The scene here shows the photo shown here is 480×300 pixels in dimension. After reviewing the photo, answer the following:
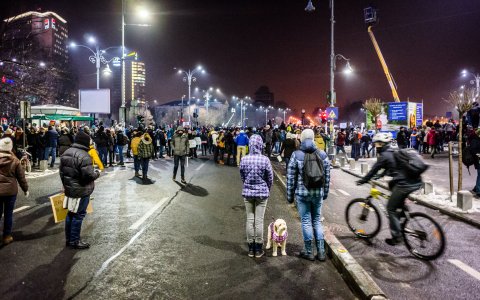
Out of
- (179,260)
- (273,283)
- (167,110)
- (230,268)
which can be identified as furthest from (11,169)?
(167,110)

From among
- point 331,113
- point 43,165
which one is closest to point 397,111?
point 331,113

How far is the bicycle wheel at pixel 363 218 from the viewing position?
6.78 metres

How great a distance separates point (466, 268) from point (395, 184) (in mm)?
1507

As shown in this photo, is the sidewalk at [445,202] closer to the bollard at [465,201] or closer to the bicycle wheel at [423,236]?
the bollard at [465,201]

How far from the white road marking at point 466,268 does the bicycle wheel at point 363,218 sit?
1.30m

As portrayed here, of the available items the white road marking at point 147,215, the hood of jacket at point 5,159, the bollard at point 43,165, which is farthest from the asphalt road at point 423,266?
the bollard at point 43,165

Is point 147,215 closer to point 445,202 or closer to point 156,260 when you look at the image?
point 156,260

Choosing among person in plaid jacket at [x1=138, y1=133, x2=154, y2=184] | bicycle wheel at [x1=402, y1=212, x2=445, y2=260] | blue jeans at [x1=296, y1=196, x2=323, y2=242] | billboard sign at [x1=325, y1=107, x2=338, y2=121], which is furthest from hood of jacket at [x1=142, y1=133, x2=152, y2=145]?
billboard sign at [x1=325, y1=107, x2=338, y2=121]

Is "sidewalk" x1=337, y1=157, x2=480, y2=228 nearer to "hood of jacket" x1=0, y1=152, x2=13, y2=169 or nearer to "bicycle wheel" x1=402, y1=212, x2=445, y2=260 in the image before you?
"bicycle wheel" x1=402, y1=212, x2=445, y2=260

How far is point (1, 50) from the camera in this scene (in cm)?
1777

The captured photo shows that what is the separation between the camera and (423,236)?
580cm

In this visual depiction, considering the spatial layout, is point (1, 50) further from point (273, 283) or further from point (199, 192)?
point (273, 283)

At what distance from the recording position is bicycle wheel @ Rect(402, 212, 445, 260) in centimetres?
566

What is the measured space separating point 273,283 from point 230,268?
2.49 ft
